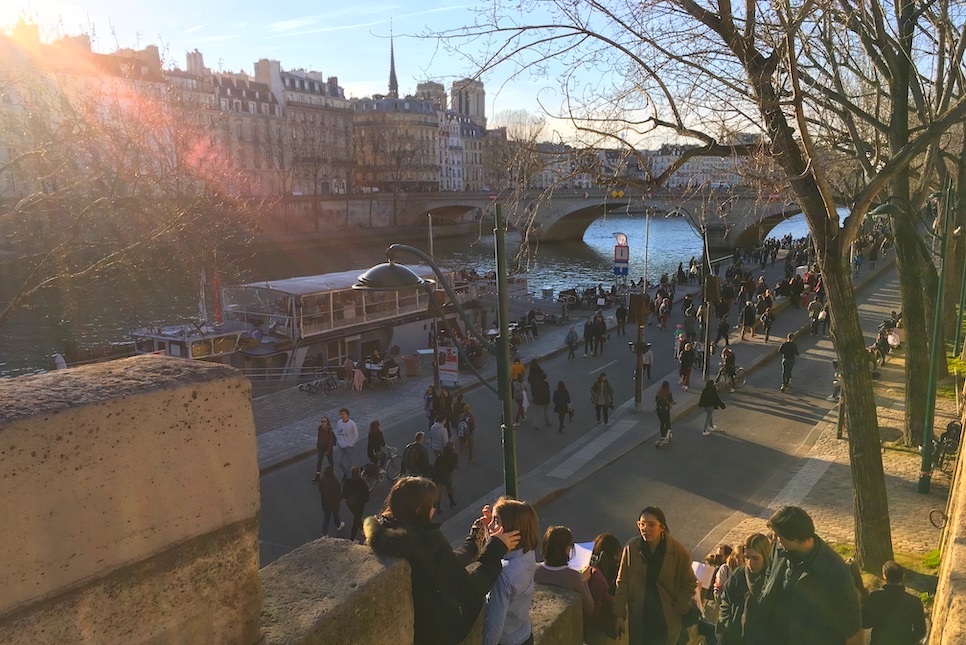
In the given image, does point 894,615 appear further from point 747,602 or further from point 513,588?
point 513,588

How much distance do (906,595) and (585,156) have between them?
4.15 metres

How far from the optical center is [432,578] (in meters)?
2.92

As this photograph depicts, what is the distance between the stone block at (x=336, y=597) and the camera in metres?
2.45

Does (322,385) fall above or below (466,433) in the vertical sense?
below

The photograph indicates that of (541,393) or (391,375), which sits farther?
(391,375)

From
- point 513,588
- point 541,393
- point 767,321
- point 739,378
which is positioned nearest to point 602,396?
point 541,393

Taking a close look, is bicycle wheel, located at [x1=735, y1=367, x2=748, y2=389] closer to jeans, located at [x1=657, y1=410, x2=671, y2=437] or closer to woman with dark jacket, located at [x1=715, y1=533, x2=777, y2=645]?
jeans, located at [x1=657, y1=410, x2=671, y2=437]

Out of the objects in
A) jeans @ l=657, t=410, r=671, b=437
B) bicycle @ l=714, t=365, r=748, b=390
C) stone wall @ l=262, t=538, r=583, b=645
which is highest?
stone wall @ l=262, t=538, r=583, b=645

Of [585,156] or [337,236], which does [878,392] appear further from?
[337,236]

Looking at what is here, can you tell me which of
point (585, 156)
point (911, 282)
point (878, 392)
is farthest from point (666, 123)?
Result: point (878, 392)

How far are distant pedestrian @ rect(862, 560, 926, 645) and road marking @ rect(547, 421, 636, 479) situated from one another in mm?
7727

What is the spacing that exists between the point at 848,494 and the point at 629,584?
7777 millimetres

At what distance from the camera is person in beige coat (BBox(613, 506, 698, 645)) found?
4.39 m

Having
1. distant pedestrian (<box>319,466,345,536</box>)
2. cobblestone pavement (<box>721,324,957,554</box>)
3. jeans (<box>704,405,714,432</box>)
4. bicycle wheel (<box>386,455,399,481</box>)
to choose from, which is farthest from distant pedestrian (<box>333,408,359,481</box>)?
jeans (<box>704,405,714,432</box>)
